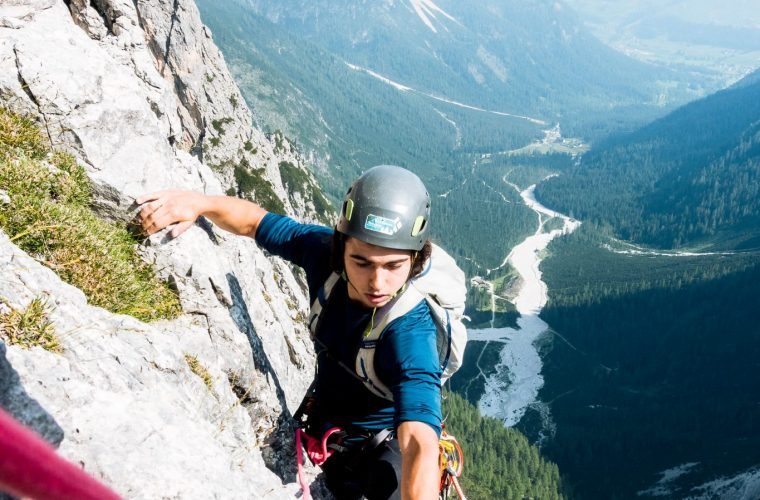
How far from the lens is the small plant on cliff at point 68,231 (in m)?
6.68

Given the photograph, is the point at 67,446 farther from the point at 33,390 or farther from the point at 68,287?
the point at 68,287

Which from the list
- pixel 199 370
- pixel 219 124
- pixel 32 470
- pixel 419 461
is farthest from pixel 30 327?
pixel 219 124

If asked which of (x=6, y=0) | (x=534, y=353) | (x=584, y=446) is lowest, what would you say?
(x=6, y=0)

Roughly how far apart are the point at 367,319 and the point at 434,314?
821 mm

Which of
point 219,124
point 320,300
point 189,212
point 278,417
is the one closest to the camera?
point 320,300

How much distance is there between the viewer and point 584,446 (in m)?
142

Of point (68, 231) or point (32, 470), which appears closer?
point (32, 470)

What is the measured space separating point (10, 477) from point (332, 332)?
20.2ft

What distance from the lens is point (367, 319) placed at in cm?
682

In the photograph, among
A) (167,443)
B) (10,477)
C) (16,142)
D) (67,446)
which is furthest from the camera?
(16,142)

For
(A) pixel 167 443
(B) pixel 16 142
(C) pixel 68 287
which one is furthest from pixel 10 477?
(B) pixel 16 142

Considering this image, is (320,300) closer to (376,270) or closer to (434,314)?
(376,270)

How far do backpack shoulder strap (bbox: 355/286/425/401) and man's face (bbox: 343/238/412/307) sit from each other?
11 cm

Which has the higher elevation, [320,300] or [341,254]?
[341,254]
